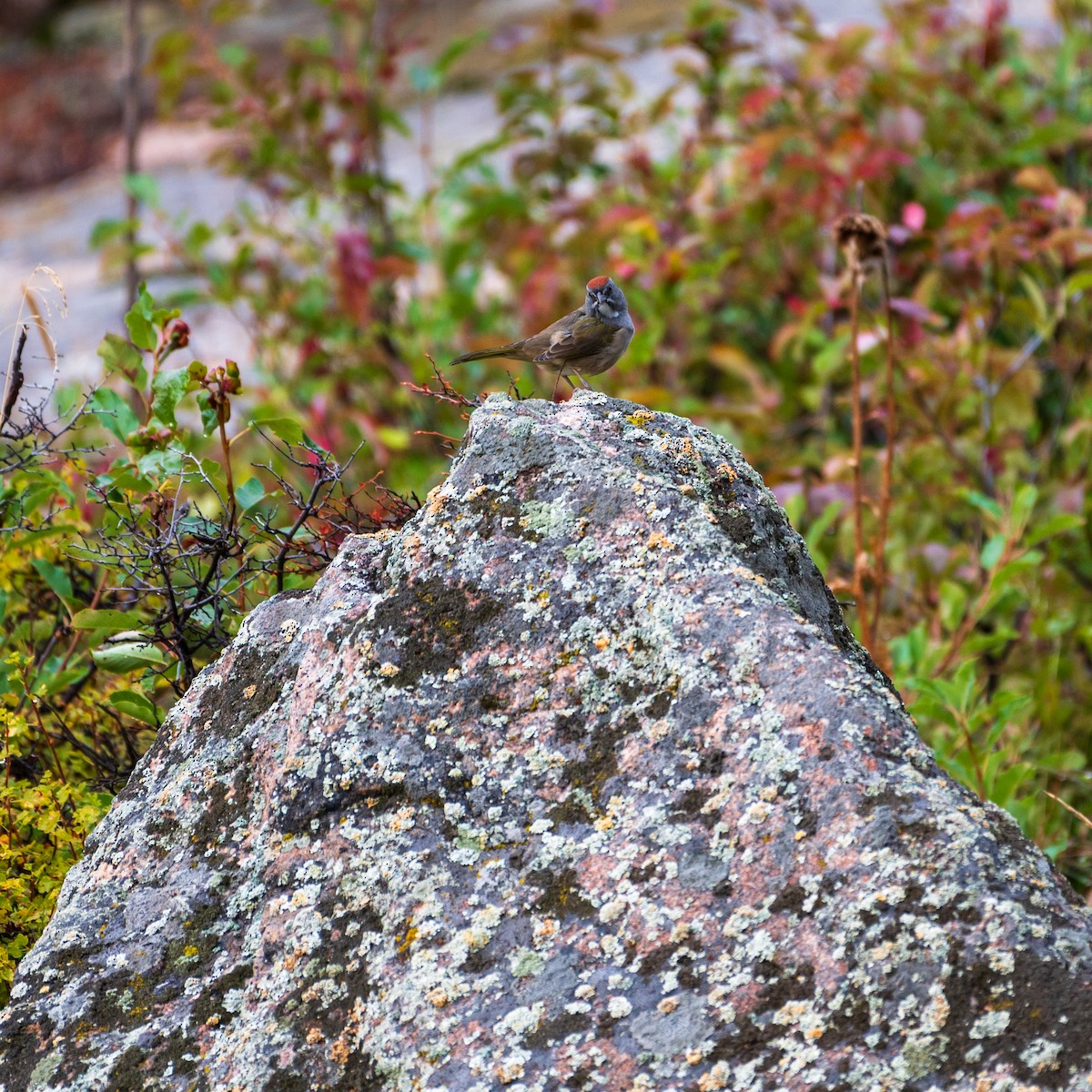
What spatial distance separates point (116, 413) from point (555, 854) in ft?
5.20

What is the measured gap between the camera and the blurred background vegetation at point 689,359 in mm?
2547

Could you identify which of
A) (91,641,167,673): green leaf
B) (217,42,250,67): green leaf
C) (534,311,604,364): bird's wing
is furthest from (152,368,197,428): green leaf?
(217,42,250,67): green leaf

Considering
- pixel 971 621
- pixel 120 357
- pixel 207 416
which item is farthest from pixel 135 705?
pixel 971 621

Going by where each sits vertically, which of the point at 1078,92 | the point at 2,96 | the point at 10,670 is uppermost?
the point at 2,96

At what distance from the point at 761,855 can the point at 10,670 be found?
1.69 m

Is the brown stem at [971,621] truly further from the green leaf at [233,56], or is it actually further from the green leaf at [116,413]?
the green leaf at [233,56]

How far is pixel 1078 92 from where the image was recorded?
683 cm

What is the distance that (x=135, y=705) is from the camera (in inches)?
92.4

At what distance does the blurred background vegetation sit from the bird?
1.10 feet

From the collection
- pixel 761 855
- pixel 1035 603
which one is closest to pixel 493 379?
pixel 1035 603

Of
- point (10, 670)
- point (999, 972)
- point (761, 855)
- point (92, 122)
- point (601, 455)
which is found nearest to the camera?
point (999, 972)

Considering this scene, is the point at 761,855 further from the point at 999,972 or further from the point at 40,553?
the point at 40,553

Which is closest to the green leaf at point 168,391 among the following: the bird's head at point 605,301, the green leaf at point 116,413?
the green leaf at point 116,413

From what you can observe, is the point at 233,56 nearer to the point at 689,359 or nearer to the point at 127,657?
the point at 689,359
